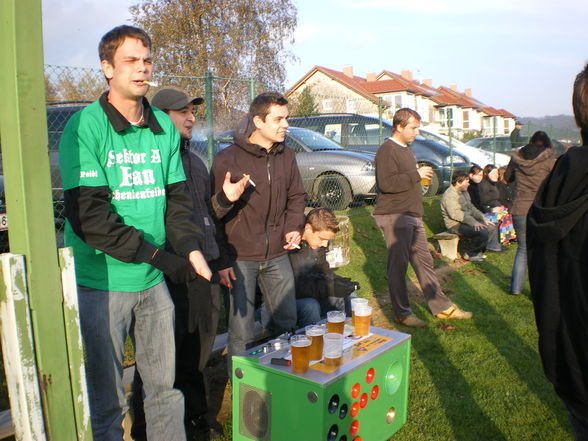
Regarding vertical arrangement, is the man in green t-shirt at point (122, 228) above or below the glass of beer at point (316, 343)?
above

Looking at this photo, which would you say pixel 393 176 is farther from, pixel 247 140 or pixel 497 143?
pixel 497 143

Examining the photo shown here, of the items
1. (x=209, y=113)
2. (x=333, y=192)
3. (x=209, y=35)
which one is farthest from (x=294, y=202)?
(x=209, y=35)

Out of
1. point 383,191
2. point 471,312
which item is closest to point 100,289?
point 383,191

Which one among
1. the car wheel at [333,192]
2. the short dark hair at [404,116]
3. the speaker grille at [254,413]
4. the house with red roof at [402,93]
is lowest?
the speaker grille at [254,413]

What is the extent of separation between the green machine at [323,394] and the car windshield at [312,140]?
6912mm

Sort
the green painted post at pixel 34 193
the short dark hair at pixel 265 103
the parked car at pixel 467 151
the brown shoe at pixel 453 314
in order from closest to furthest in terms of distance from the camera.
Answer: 1. the green painted post at pixel 34 193
2. the short dark hair at pixel 265 103
3. the brown shoe at pixel 453 314
4. the parked car at pixel 467 151

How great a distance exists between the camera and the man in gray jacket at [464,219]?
9086 millimetres

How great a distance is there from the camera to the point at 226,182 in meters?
3.46

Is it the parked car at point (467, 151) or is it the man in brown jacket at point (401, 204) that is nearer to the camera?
the man in brown jacket at point (401, 204)

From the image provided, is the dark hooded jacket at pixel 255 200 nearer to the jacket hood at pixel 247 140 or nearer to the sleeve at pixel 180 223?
the jacket hood at pixel 247 140

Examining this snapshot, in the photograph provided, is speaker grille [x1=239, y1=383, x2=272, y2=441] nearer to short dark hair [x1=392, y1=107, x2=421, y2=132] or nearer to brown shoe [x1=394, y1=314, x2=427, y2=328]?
brown shoe [x1=394, y1=314, x2=427, y2=328]

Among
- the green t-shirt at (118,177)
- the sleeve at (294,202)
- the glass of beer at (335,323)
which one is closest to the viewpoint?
the green t-shirt at (118,177)

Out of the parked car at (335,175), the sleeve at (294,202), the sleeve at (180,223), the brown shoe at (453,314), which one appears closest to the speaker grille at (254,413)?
the sleeve at (180,223)

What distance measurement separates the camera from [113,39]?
2441mm
